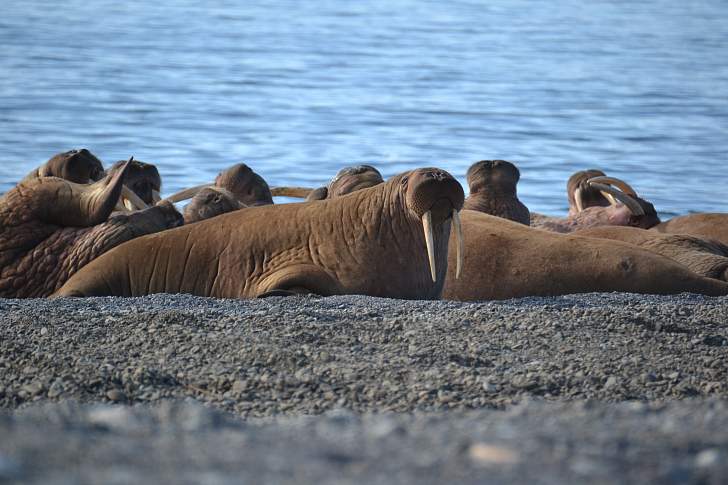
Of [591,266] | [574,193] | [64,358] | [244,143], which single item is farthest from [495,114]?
[64,358]

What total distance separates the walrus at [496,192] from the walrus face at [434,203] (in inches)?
80.6

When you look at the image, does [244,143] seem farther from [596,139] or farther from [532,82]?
[532,82]

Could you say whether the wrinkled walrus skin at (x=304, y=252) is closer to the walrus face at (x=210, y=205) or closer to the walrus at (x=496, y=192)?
the walrus face at (x=210, y=205)

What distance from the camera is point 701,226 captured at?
823 centimetres

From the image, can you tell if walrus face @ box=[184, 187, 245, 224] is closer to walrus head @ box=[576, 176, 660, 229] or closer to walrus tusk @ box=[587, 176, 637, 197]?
walrus head @ box=[576, 176, 660, 229]

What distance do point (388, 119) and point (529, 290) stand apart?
13.8m

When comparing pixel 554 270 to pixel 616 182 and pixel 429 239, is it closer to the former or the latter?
pixel 429 239

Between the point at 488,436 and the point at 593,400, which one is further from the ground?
the point at 488,436

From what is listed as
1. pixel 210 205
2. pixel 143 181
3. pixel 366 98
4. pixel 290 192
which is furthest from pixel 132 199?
pixel 366 98

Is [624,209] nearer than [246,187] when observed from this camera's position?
No

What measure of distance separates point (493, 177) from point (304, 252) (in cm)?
222

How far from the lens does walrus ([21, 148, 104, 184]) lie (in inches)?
296

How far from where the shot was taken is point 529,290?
6277mm

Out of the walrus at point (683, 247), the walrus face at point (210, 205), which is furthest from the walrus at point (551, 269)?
the walrus face at point (210, 205)
